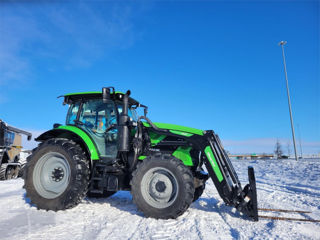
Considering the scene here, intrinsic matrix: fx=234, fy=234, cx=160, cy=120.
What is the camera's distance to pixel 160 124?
4723 millimetres

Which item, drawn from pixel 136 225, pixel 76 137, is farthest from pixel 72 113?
pixel 136 225

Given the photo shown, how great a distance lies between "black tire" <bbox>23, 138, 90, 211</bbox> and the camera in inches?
172

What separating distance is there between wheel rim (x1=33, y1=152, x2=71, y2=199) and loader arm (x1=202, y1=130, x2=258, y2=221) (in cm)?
277

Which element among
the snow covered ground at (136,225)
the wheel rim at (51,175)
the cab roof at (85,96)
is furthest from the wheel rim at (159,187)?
the cab roof at (85,96)

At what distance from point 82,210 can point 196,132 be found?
2641mm

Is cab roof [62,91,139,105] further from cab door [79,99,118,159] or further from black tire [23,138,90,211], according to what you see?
black tire [23,138,90,211]

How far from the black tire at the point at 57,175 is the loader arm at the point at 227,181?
2390mm

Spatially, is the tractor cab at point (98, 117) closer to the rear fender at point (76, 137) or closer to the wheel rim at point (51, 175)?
the rear fender at point (76, 137)

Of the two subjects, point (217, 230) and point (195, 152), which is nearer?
point (217, 230)

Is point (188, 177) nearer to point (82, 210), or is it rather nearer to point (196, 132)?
point (196, 132)

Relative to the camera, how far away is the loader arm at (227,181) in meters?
3.73

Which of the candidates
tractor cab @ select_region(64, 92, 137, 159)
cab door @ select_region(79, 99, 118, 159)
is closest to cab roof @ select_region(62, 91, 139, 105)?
tractor cab @ select_region(64, 92, 137, 159)

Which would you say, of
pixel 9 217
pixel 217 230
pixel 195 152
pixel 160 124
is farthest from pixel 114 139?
pixel 217 230

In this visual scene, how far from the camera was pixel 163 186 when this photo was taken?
4027 mm
